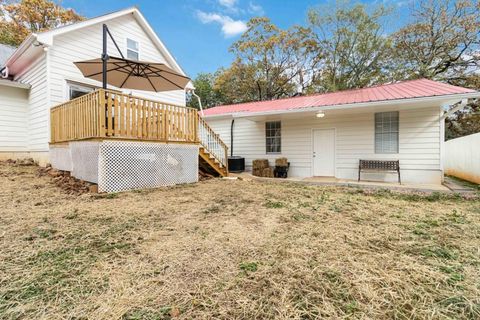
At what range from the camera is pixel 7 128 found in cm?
797

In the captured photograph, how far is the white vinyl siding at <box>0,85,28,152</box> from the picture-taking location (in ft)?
25.9

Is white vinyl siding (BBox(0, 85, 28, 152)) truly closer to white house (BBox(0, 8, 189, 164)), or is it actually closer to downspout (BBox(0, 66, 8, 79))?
white house (BBox(0, 8, 189, 164))

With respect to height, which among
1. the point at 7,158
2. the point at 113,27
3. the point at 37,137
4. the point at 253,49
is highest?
the point at 253,49

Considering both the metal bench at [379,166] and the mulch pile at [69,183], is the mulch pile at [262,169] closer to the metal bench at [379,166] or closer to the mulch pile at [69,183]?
the metal bench at [379,166]

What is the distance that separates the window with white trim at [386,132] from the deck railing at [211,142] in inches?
220

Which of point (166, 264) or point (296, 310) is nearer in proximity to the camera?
point (296, 310)

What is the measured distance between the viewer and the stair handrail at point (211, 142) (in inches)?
315

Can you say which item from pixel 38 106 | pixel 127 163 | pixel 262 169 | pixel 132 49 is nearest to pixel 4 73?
pixel 38 106

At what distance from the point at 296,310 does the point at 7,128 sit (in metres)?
10.9

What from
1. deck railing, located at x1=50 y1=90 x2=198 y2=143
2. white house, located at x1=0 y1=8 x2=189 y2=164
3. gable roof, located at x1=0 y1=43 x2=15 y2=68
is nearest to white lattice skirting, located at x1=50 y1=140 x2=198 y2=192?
deck railing, located at x1=50 y1=90 x2=198 y2=143

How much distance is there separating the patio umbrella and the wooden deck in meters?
0.97

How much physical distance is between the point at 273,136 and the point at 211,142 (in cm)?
318

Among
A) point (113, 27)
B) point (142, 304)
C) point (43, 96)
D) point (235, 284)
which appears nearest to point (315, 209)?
point (235, 284)

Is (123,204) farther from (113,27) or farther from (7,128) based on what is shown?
(113,27)
